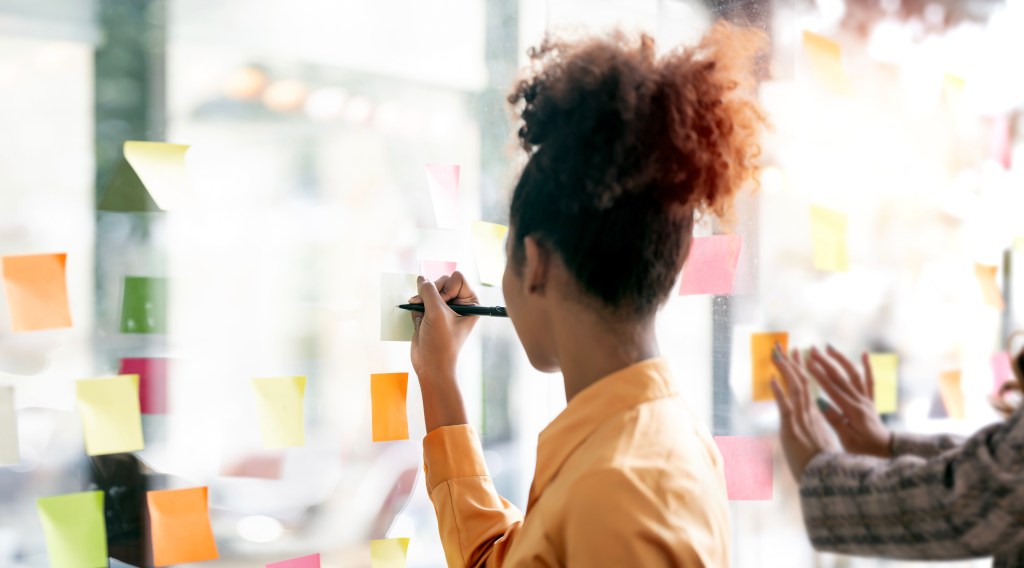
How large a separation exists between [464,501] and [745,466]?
502 millimetres

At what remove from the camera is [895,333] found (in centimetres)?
142

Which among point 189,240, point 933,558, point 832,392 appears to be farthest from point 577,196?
point 832,392

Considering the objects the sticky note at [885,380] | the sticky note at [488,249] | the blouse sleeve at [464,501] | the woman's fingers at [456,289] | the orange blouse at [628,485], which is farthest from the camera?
the sticky note at [885,380]

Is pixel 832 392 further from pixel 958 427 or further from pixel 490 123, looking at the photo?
pixel 490 123

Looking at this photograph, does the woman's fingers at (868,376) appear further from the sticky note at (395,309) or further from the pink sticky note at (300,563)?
the pink sticky note at (300,563)

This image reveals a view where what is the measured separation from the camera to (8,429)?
0.80 m

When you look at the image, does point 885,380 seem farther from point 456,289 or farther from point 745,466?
point 456,289

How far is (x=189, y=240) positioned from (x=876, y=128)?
1.04m

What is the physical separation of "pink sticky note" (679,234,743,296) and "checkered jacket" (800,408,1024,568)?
317mm

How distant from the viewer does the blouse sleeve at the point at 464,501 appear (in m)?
0.94

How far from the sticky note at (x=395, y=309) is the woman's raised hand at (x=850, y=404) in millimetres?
596

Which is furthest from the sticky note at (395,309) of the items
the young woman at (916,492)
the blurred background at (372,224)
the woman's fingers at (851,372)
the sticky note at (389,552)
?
the woman's fingers at (851,372)

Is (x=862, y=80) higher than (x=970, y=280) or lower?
higher

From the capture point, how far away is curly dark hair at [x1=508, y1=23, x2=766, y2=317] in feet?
2.43
